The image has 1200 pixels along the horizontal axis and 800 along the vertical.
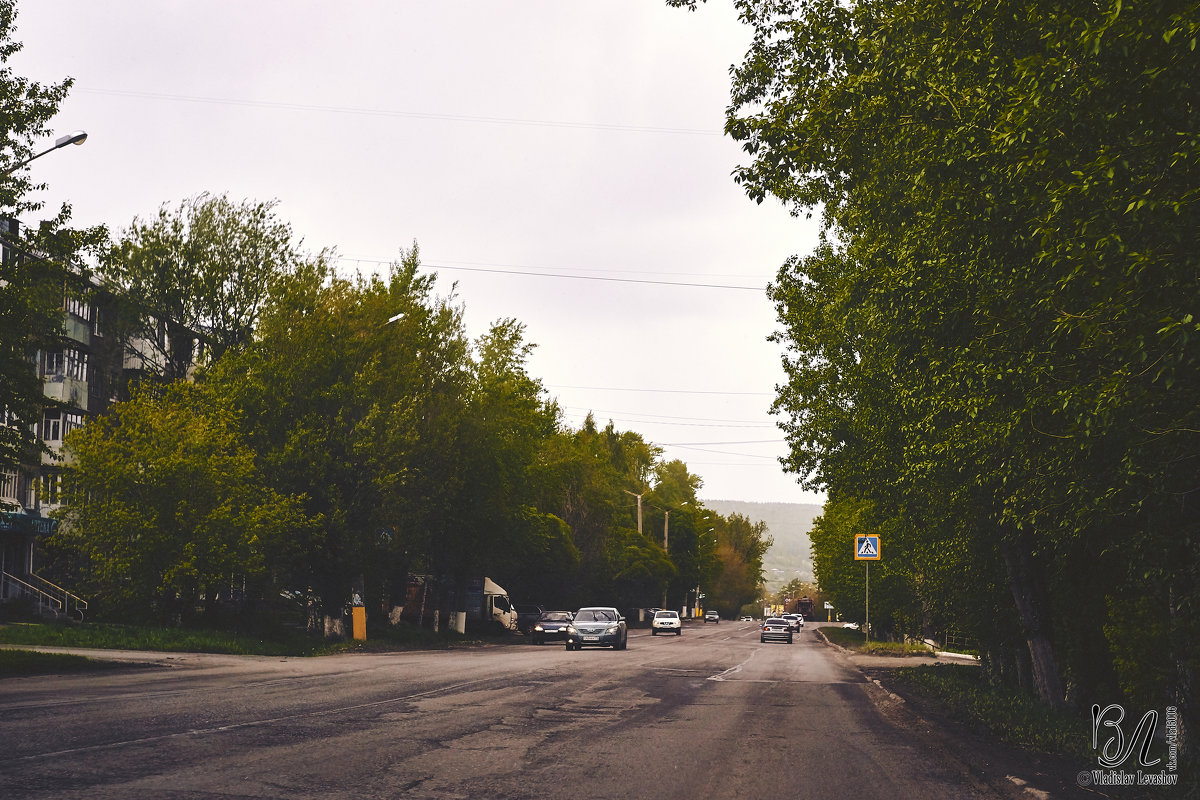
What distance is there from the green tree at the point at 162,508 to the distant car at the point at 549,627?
1845 cm

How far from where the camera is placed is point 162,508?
31422 mm

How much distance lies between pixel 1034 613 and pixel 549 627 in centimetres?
3207

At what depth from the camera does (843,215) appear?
1884cm

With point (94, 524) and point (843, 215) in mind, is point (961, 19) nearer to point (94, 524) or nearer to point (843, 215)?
point (843, 215)

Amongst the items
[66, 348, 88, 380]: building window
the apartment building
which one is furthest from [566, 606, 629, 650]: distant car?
[66, 348, 88, 380]: building window

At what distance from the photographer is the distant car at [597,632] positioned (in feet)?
131

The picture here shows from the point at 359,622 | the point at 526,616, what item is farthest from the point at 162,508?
the point at 526,616

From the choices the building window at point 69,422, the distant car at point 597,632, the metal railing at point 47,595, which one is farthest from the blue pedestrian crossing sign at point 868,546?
the building window at point 69,422

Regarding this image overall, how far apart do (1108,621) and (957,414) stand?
6130 mm

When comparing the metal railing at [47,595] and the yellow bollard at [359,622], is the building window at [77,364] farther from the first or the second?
the yellow bollard at [359,622]

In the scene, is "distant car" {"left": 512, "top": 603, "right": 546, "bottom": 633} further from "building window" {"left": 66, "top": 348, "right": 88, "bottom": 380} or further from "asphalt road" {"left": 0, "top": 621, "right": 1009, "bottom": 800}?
"asphalt road" {"left": 0, "top": 621, "right": 1009, "bottom": 800}

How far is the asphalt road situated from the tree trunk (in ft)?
10.2

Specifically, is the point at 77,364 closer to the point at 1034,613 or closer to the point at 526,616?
the point at 526,616

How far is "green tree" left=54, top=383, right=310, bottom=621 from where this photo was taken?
1220 inches
